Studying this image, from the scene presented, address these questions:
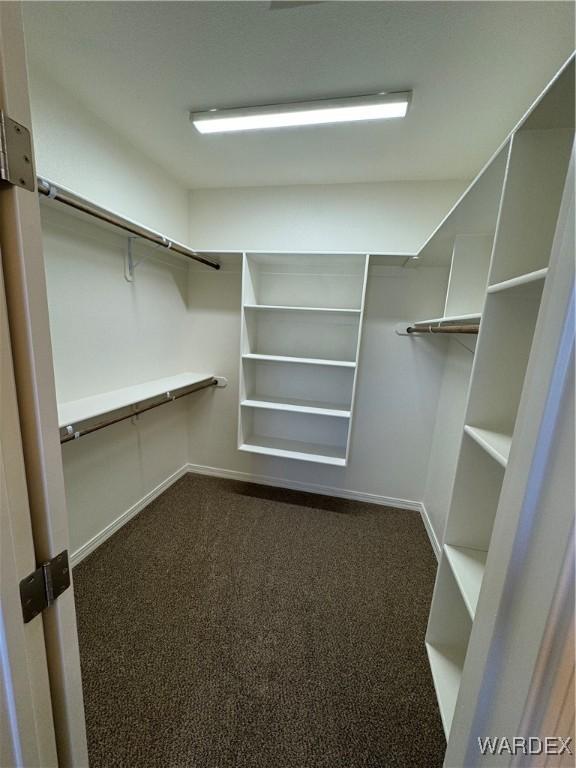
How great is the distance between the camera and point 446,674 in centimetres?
132

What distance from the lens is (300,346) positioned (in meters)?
2.60

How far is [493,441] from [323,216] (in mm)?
2105

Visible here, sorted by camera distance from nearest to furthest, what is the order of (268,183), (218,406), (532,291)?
(532,291)
(268,183)
(218,406)

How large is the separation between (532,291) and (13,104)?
1.36 metres

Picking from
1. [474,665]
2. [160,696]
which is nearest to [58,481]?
[474,665]

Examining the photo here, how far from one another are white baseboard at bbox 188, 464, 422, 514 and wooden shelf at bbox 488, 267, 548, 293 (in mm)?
2167

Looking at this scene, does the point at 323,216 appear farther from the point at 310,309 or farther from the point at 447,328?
the point at 447,328

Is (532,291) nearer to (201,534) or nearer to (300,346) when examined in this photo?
(300,346)

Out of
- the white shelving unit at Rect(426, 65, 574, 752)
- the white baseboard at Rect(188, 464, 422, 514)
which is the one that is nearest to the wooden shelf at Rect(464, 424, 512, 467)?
the white shelving unit at Rect(426, 65, 574, 752)

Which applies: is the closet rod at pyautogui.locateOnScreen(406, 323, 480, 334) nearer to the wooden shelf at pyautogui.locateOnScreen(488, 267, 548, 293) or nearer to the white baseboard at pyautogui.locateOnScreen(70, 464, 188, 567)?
the wooden shelf at pyautogui.locateOnScreen(488, 267, 548, 293)

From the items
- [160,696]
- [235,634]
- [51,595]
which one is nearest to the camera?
[51,595]

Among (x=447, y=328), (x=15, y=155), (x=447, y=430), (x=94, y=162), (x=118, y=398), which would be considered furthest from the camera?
(x=447, y=430)

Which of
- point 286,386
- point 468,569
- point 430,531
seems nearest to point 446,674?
point 468,569

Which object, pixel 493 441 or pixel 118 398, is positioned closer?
pixel 493 441
